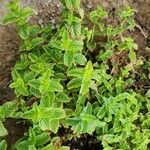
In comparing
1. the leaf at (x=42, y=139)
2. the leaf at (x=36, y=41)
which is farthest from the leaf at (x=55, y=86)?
the leaf at (x=36, y=41)

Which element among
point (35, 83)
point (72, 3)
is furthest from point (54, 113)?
point (72, 3)

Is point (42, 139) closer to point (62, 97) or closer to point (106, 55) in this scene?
point (62, 97)

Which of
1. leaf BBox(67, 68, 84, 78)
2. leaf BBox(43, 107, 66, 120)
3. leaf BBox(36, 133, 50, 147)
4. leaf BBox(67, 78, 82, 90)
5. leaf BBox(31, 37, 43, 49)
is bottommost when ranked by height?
leaf BBox(36, 133, 50, 147)

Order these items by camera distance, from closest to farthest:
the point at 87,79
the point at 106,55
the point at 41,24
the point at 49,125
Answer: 1. the point at 49,125
2. the point at 87,79
3. the point at 106,55
4. the point at 41,24

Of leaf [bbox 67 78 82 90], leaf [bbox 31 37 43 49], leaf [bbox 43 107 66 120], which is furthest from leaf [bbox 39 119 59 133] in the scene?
leaf [bbox 31 37 43 49]

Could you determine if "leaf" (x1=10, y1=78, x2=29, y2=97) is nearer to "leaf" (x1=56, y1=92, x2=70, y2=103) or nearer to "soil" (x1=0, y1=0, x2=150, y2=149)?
"leaf" (x1=56, y1=92, x2=70, y2=103)

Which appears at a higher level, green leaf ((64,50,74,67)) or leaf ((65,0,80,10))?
leaf ((65,0,80,10))

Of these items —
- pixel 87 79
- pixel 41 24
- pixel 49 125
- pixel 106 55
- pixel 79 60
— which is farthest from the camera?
pixel 41 24

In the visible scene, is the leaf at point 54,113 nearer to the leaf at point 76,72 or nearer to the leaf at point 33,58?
the leaf at point 76,72
